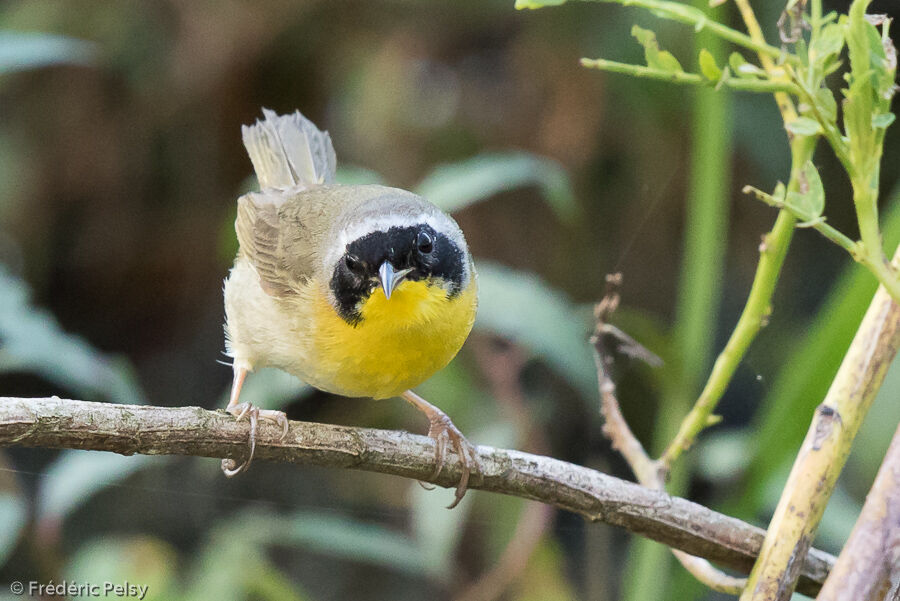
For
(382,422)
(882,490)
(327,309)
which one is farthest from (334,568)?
(882,490)

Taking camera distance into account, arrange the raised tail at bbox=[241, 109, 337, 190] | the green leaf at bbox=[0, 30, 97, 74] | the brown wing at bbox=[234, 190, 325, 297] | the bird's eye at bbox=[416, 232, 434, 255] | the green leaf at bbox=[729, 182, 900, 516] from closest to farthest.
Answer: the bird's eye at bbox=[416, 232, 434, 255] → the green leaf at bbox=[729, 182, 900, 516] → the brown wing at bbox=[234, 190, 325, 297] → the raised tail at bbox=[241, 109, 337, 190] → the green leaf at bbox=[0, 30, 97, 74]

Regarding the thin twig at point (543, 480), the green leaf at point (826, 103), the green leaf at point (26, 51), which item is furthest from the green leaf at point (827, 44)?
the green leaf at point (26, 51)

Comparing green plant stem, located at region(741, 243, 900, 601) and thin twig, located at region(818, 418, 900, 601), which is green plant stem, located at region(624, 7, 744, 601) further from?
thin twig, located at region(818, 418, 900, 601)

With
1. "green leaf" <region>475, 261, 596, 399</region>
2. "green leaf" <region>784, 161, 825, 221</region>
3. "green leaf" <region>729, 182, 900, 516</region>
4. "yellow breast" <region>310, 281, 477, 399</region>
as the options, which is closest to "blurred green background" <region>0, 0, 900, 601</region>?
"green leaf" <region>475, 261, 596, 399</region>

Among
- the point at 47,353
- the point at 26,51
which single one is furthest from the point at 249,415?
the point at 26,51

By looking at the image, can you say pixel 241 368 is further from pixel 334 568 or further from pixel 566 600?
pixel 334 568

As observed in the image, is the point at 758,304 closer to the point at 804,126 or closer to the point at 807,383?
the point at 804,126
